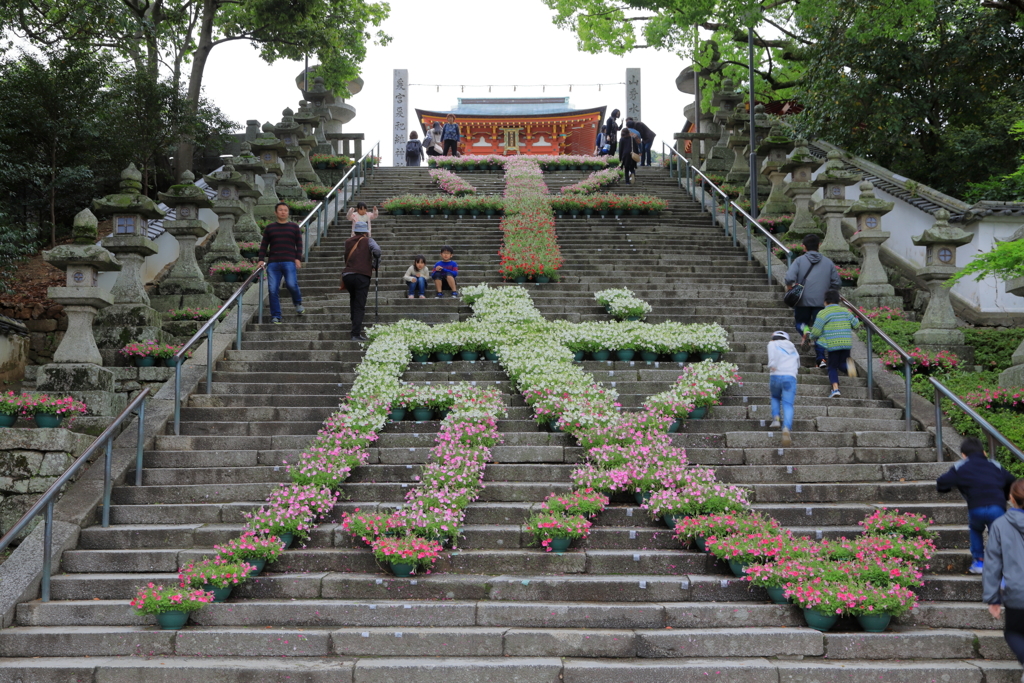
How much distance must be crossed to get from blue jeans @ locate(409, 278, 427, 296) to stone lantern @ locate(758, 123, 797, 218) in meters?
8.30

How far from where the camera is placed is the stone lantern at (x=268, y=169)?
17.9m

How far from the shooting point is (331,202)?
1969 centimetres

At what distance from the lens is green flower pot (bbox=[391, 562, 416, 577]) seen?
6102mm

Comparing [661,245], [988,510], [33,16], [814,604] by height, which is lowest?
[814,604]

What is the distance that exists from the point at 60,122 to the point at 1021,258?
16.4 metres

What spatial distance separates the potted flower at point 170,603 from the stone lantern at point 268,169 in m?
13.0

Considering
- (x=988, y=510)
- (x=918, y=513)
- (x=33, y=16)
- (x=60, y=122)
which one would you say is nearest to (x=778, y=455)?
(x=918, y=513)

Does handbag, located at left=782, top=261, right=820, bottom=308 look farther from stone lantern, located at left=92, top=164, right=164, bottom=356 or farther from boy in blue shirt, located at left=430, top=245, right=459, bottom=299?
stone lantern, located at left=92, top=164, right=164, bottom=356

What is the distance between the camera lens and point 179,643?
18.3 feet

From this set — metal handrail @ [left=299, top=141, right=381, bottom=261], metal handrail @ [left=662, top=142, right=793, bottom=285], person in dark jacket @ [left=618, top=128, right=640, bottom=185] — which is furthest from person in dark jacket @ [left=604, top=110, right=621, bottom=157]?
metal handrail @ [left=299, top=141, right=381, bottom=261]

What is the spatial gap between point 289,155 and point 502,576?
53.7 feet

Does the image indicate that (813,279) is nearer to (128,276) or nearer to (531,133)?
(128,276)

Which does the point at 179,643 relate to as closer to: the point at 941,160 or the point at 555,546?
the point at 555,546

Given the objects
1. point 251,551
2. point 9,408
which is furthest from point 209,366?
point 251,551
